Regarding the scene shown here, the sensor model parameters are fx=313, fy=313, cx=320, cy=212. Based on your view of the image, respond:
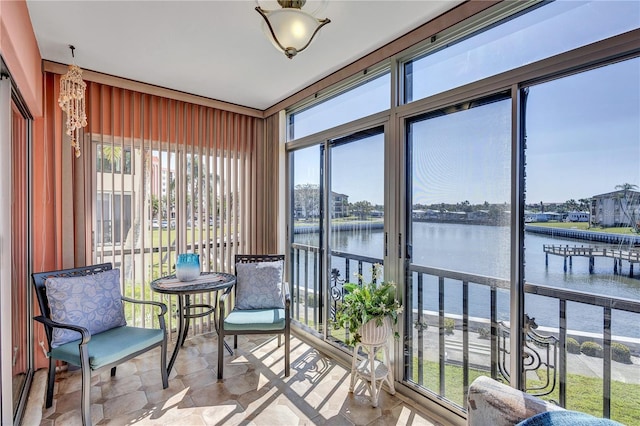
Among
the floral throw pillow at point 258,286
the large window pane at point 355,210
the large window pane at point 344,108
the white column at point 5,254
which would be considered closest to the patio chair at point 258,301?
the floral throw pillow at point 258,286

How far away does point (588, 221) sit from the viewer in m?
1.56

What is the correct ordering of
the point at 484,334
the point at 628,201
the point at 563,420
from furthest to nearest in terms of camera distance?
the point at 484,334
the point at 628,201
the point at 563,420

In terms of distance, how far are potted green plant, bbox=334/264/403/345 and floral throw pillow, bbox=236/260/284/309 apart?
0.92m

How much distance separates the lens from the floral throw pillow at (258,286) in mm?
3068

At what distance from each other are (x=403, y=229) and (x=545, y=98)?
1177 millimetres

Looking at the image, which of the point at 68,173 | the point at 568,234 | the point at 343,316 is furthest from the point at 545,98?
the point at 68,173

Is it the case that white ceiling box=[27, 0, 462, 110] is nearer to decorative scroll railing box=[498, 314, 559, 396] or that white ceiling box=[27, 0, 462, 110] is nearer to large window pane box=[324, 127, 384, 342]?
large window pane box=[324, 127, 384, 342]

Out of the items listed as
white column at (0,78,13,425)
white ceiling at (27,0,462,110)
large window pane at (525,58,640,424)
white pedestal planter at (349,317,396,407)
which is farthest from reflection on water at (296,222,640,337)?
white column at (0,78,13,425)

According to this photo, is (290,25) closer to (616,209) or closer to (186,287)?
(616,209)

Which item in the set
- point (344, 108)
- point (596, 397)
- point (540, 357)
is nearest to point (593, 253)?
point (540, 357)

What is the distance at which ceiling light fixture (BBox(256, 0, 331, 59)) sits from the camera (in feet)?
4.86

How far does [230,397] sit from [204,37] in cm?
271

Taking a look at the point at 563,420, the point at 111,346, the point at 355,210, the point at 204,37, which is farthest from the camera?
the point at 355,210

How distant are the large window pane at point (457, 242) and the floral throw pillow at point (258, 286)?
132 centimetres
